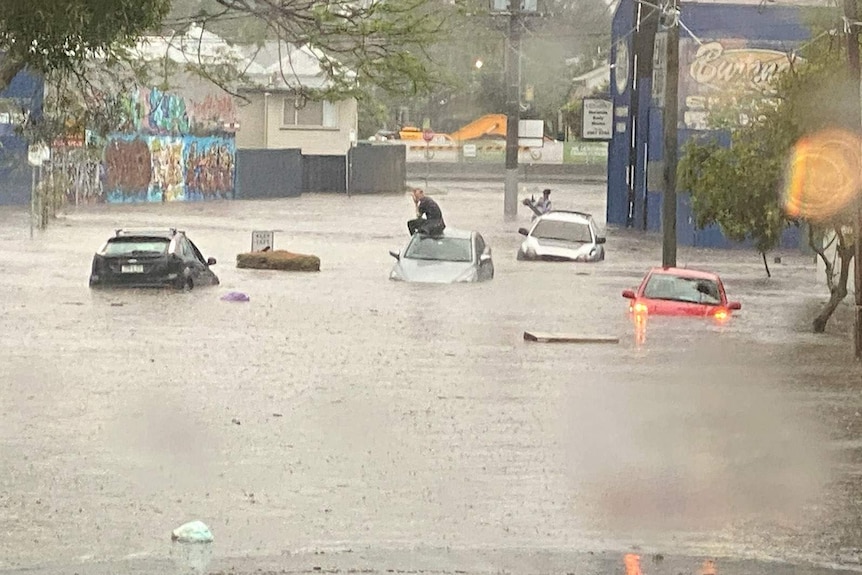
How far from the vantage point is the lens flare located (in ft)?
90.2

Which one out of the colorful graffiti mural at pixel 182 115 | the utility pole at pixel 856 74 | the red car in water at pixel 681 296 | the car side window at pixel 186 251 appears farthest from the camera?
the colorful graffiti mural at pixel 182 115

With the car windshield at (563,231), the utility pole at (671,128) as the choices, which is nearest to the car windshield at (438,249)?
the utility pole at (671,128)

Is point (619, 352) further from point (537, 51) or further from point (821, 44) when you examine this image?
point (537, 51)

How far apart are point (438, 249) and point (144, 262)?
7.03 meters

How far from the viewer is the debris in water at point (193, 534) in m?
12.3

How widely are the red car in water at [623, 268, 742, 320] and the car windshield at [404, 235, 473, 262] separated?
288 inches

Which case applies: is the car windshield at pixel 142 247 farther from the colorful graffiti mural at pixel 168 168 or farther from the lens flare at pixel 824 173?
the colorful graffiti mural at pixel 168 168

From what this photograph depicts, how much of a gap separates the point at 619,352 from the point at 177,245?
10.7 m

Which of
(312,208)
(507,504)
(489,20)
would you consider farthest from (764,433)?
(489,20)

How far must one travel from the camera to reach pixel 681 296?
104 feet

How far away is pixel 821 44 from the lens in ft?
104

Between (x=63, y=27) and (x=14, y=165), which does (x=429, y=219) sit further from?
(x=14, y=165)

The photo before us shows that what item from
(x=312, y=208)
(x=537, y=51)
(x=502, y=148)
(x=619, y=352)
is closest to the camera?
(x=619, y=352)

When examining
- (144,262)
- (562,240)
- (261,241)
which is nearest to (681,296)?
(144,262)
